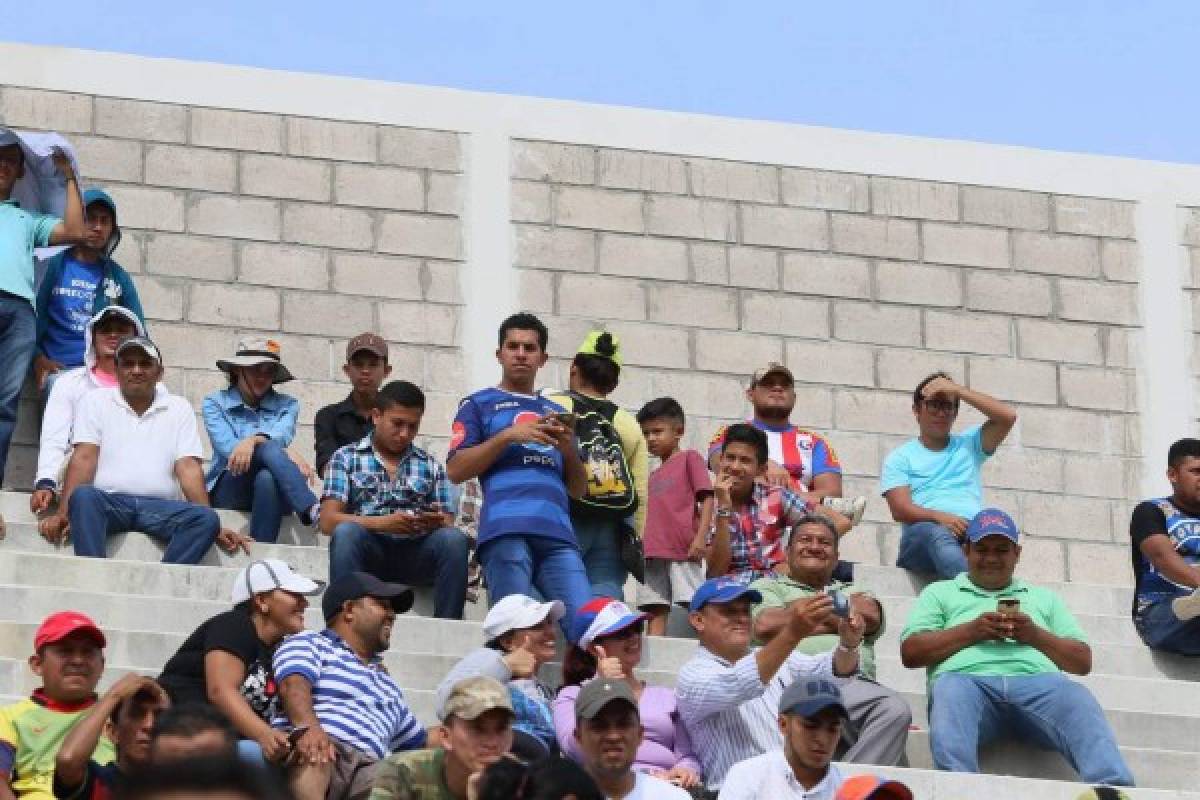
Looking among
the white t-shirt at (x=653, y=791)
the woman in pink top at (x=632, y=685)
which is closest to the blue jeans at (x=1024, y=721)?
the woman in pink top at (x=632, y=685)

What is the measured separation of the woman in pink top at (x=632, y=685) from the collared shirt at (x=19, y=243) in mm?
3470

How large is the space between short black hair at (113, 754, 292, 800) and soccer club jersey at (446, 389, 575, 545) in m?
6.65

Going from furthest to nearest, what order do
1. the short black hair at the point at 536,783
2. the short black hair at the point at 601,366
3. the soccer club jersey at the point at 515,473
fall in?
the short black hair at the point at 601,366 < the soccer club jersey at the point at 515,473 < the short black hair at the point at 536,783

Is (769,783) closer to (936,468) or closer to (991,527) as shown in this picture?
(991,527)

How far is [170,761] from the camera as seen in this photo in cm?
168

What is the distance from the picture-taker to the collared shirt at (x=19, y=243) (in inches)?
396

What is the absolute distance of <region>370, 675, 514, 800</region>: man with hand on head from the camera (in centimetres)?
642

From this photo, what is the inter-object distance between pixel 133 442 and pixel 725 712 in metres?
2.86

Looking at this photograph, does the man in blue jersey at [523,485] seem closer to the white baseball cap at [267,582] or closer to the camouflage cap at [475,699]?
the white baseball cap at [267,582]

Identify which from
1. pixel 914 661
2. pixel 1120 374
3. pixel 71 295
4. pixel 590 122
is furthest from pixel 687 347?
pixel 914 661

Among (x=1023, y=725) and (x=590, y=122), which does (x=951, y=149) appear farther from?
(x=1023, y=725)

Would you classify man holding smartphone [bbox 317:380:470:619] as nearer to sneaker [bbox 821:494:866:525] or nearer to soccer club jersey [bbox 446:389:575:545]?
soccer club jersey [bbox 446:389:575:545]

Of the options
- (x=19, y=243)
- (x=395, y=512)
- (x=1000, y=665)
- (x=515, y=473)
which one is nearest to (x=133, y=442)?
(x=395, y=512)

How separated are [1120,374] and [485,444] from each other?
18.2ft
